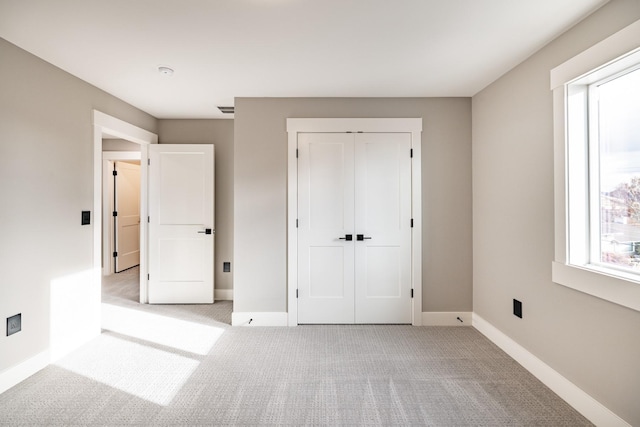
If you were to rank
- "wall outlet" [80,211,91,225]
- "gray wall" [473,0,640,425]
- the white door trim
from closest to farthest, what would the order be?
"gray wall" [473,0,640,425] < "wall outlet" [80,211,91,225] < the white door trim

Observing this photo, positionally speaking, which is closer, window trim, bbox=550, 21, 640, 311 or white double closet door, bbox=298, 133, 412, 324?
window trim, bbox=550, 21, 640, 311

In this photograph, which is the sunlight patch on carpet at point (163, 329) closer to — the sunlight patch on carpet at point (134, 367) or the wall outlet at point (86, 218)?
the sunlight patch on carpet at point (134, 367)

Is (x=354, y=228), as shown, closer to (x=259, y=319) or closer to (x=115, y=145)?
(x=259, y=319)

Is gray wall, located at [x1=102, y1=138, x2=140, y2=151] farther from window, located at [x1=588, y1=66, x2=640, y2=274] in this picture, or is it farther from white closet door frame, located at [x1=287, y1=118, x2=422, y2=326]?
window, located at [x1=588, y1=66, x2=640, y2=274]

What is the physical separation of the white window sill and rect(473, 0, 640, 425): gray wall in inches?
2.3

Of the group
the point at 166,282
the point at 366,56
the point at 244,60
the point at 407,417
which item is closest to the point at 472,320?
the point at 407,417

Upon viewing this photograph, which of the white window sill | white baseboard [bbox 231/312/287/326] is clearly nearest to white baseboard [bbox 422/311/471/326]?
the white window sill

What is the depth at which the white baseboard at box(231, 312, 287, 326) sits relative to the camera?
3293 mm

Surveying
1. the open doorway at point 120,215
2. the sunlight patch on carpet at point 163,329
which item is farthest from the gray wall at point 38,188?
the open doorway at point 120,215

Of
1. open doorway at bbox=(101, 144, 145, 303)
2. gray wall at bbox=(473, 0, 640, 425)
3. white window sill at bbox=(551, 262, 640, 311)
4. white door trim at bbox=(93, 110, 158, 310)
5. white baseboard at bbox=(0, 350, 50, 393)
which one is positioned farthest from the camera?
open doorway at bbox=(101, 144, 145, 303)

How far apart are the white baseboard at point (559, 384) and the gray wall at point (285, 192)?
0.60 m

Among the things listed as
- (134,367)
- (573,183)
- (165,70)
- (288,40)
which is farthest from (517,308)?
(165,70)

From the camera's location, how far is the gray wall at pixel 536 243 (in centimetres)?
172

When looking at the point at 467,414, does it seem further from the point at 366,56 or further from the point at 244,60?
the point at 244,60
